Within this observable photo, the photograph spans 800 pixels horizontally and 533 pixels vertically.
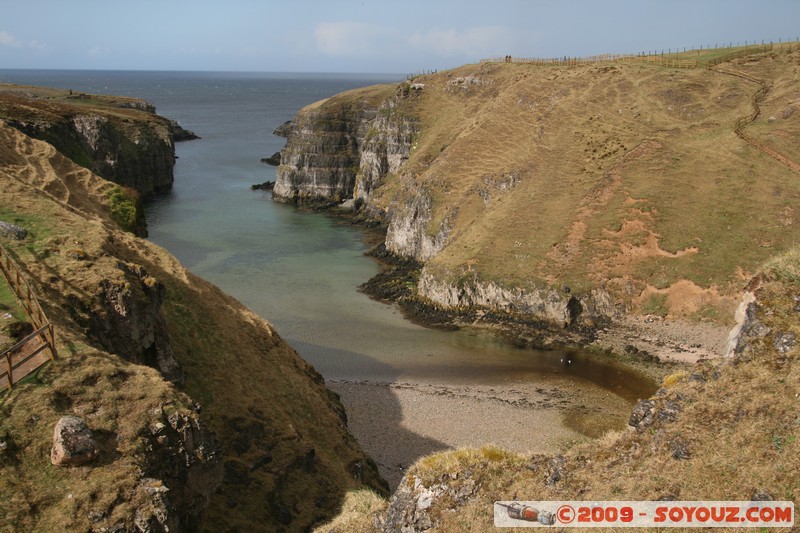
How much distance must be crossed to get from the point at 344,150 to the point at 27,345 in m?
98.2

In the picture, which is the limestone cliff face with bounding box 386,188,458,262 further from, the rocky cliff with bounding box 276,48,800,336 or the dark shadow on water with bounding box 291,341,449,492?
the dark shadow on water with bounding box 291,341,449,492

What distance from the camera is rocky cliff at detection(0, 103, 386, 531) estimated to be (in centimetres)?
1636

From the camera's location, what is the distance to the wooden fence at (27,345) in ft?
57.8

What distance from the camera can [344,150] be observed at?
114 meters

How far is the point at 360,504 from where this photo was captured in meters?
21.5

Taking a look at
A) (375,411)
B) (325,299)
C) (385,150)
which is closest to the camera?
(375,411)

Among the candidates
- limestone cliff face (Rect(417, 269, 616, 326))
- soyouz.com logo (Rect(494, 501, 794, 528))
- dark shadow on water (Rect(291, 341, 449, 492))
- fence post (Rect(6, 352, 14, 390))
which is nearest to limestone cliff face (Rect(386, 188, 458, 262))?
limestone cliff face (Rect(417, 269, 616, 326))

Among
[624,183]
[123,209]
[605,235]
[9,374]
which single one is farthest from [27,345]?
[624,183]

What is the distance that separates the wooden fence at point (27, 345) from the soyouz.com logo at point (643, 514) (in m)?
14.1

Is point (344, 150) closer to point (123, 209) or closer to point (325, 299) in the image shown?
point (325, 299)

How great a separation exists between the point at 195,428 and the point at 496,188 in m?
61.6

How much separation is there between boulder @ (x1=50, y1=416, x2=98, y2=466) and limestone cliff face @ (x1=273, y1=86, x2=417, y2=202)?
3494 inches

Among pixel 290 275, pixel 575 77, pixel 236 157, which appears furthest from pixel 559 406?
pixel 236 157

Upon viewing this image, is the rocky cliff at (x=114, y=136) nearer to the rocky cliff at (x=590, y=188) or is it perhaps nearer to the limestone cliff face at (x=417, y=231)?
the rocky cliff at (x=590, y=188)
